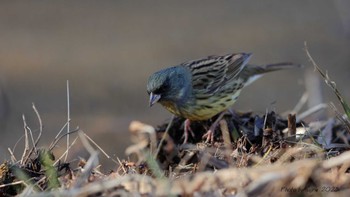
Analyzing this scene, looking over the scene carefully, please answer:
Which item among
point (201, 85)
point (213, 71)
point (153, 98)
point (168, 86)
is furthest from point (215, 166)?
point (213, 71)

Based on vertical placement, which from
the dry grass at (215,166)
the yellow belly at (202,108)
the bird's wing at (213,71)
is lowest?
the yellow belly at (202,108)

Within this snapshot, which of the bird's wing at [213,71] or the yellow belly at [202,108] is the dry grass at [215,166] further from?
the bird's wing at [213,71]

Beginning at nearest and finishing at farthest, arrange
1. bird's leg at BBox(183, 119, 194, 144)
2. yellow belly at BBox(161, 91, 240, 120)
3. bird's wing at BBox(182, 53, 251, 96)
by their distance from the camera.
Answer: bird's leg at BBox(183, 119, 194, 144), yellow belly at BBox(161, 91, 240, 120), bird's wing at BBox(182, 53, 251, 96)

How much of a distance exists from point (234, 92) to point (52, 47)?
5442mm

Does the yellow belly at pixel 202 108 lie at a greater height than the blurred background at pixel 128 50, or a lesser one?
greater

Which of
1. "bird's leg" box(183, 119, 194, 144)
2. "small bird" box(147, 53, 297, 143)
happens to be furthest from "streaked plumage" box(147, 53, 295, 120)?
"bird's leg" box(183, 119, 194, 144)

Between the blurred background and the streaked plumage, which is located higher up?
the streaked plumage

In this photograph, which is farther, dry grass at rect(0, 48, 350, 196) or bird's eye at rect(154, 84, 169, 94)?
bird's eye at rect(154, 84, 169, 94)

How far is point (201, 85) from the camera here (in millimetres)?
7816

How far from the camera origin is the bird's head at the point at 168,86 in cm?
721

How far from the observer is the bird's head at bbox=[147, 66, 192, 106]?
23.7ft

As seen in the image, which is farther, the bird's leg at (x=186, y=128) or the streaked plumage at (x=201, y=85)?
the streaked plumage at (x=201, y=85)

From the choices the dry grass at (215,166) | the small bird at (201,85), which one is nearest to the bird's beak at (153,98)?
the small bird at (201,85)

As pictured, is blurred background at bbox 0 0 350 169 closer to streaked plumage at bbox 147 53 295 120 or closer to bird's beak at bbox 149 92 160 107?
streaked plumage at bbox 147 53 295 120
